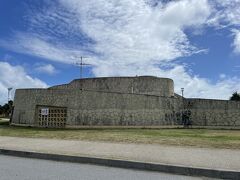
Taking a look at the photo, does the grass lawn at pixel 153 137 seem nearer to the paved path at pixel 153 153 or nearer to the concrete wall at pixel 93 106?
the paved path at pixel 153 153

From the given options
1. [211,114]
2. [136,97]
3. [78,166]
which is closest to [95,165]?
[78,166]

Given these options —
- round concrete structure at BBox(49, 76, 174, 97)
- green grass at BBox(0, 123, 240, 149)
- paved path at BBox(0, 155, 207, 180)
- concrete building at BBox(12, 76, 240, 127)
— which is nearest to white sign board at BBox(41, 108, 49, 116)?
concrete building at BBox(12, 76, 240, 127)

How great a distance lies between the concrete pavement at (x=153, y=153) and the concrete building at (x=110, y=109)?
1355 centimetres

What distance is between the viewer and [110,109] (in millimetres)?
27141

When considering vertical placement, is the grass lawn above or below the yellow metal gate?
below

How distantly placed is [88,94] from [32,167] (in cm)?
1821

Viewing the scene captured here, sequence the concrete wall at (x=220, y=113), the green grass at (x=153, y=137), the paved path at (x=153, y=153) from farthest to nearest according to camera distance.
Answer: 1. the concrete wall at (x=220, y=113)
2. the green grass at (x=153, y=137)
3. the paved path at (x=153, y=153)

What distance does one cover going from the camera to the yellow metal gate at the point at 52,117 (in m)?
26.1

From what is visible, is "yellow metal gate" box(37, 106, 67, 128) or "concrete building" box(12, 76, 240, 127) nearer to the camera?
"yellow metal gate" box(37, 106, 67, 128)

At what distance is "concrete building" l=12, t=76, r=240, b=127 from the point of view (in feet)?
Answer: 86.6

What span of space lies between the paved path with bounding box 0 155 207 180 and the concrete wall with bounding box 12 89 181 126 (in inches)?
668

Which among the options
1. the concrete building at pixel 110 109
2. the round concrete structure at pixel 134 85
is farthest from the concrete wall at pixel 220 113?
the round concrete structure at pixel 134 85

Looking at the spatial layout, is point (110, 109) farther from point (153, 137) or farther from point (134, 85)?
point (153, 137)

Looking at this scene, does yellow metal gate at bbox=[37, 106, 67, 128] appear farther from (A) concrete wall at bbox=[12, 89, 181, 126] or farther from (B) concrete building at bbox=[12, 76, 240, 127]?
(A) concrete wall at bbox=[12, 89, 181, 126]
